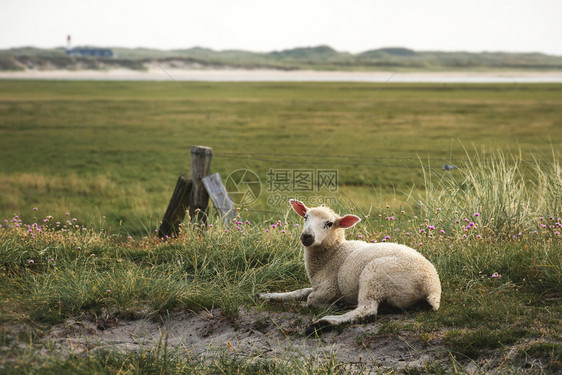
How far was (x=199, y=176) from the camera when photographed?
9.03m

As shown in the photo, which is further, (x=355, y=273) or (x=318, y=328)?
(x=355, y=273)

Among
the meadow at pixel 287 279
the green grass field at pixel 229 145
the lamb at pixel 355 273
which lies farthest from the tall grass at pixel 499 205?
the lamb at pixel 355 273

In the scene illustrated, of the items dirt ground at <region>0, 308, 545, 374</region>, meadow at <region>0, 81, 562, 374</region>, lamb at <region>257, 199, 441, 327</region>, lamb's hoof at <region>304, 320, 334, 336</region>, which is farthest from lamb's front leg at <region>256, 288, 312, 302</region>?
lamb's hoof at <region>304, 320, 334, 336</region>

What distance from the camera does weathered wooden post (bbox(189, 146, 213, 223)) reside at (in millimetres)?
8992

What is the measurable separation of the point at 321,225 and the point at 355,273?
60 cm

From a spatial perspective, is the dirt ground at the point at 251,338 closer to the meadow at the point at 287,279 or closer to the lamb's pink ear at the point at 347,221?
the meadow at the point at 287,279

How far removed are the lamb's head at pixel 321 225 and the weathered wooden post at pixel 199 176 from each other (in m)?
3.63

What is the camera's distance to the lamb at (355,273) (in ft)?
16.8

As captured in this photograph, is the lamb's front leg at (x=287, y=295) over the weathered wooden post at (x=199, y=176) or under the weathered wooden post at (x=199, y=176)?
under

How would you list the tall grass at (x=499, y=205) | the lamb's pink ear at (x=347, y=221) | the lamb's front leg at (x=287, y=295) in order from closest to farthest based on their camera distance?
the lamb's pink ear at (x=347, y=221)
the lamb's front leg at (x=287, y=295)
the tall grass at (x=499, y=205)

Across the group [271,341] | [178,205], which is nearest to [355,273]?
[271,341]

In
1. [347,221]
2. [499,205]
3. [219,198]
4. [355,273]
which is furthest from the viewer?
[219,198]

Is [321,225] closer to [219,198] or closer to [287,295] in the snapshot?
[287,295]

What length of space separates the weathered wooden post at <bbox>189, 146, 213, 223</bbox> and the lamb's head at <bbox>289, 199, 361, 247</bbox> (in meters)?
3.63
